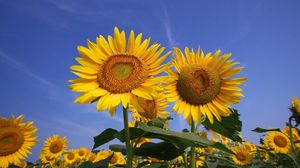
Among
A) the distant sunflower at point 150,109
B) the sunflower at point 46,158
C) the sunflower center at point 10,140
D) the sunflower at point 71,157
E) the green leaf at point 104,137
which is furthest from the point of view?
the sunflower at point 71,157

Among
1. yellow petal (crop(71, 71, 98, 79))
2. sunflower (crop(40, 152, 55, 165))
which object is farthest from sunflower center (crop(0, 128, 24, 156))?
sunflower (crop(40, 152, 55, 165))

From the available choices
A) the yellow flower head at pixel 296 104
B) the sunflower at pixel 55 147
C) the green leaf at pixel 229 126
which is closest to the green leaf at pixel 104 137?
the green leaf at pixel 229 126

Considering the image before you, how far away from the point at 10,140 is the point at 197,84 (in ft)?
14.5

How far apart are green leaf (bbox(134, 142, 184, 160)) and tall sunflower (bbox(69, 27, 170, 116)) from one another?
17.7 inches

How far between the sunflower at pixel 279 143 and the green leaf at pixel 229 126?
7020mm

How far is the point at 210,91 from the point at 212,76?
18 centimetres

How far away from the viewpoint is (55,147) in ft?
39.3

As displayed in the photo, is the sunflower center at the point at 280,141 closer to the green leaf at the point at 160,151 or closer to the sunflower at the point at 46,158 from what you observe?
the sunflower at the point at 46,158

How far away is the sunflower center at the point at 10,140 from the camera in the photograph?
6570mm

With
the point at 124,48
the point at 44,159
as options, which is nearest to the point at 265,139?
the point at 44,159

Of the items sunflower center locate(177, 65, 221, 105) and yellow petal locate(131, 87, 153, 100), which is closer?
yellow petal locate(131, 87, 153, 100)

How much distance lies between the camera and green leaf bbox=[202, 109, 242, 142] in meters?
3.91

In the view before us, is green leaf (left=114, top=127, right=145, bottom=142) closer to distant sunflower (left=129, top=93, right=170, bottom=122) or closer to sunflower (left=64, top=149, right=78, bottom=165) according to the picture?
distant sunflower (left=129, top=93, right=170, bottom=122)

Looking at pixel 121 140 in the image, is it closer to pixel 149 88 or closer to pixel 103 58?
pixel 149 88
